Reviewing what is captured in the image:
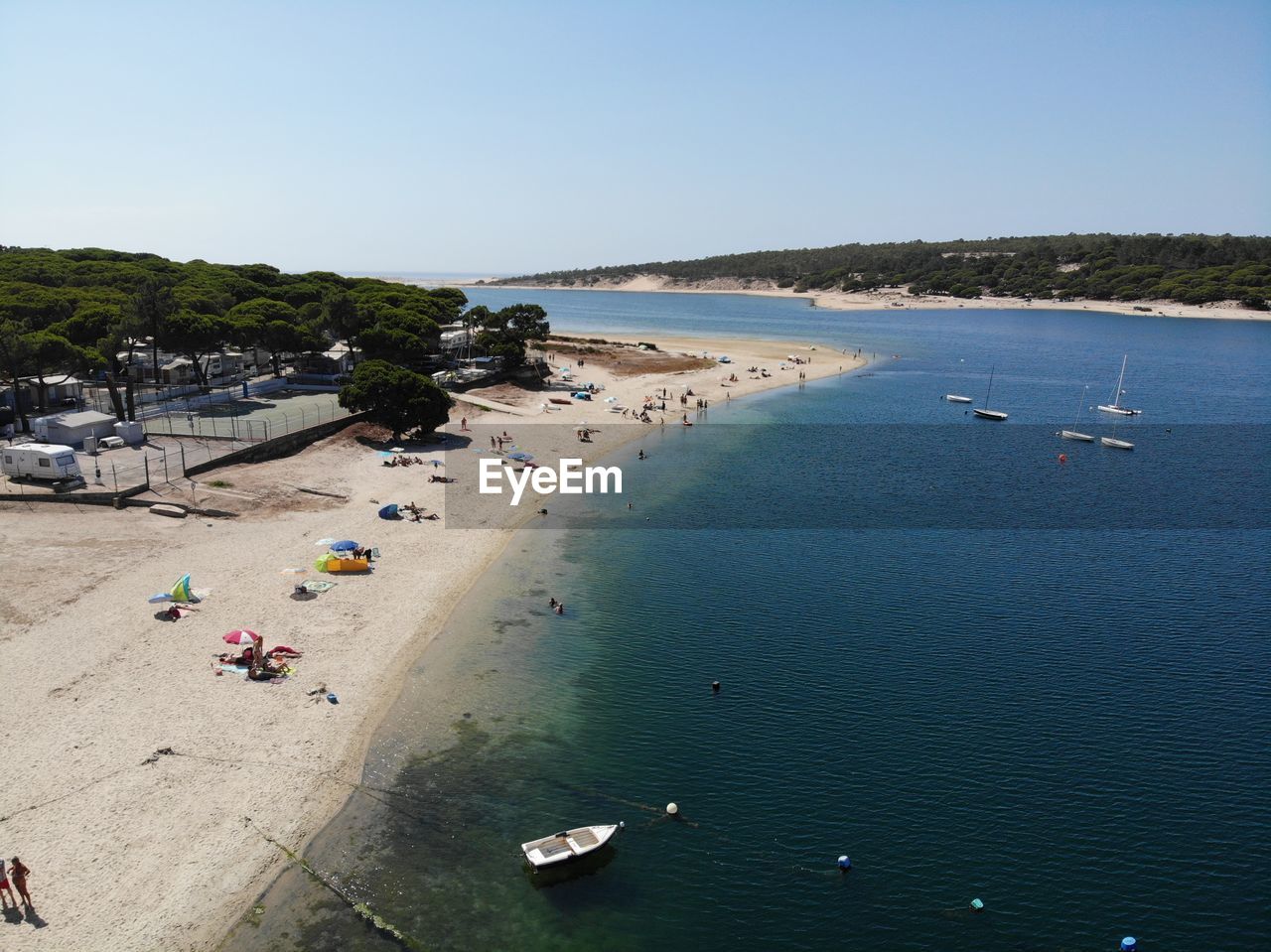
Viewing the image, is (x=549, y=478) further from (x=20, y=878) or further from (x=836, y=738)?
(x=20, y=878)

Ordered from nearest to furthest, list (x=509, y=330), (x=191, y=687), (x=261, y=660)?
(x=191, y=687) → (x=261, y=660) → (x=509, y=330)

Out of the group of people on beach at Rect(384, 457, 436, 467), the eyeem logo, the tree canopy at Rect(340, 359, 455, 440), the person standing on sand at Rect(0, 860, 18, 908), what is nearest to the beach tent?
the person standing on sand at Rect(0, 860, 18, 908)

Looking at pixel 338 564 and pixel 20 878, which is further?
pixel 338 564

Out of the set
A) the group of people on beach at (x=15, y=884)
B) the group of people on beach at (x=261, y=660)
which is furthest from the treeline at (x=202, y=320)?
the group of people on beach at (x=15, y=884)

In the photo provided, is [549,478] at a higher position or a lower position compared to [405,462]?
lower

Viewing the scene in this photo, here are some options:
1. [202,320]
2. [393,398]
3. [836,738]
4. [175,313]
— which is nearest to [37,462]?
[175,313]

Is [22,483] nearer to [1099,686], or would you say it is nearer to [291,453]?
[291,453]

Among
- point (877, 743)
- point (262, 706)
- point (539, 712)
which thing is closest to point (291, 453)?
point (262, 706)
